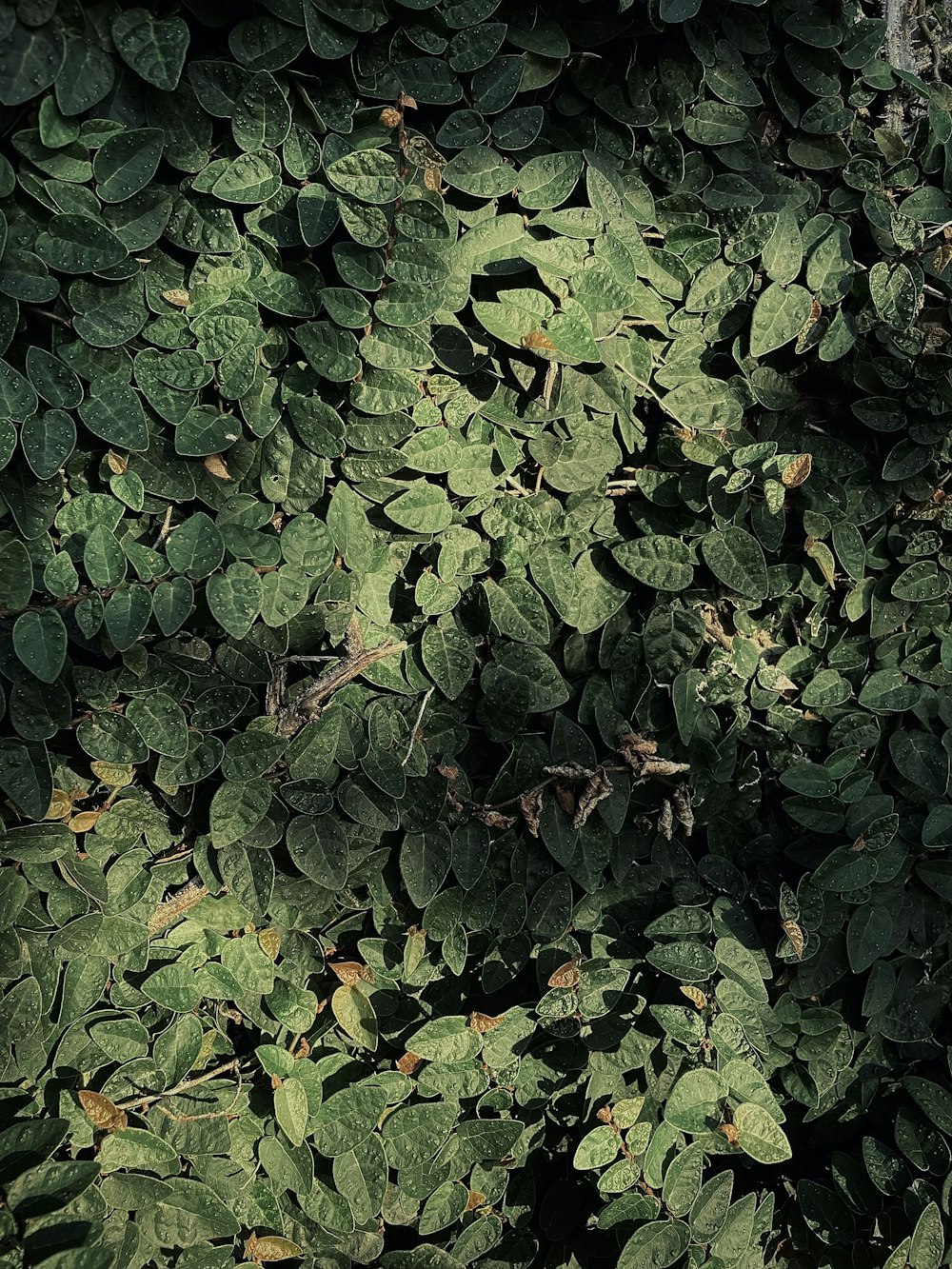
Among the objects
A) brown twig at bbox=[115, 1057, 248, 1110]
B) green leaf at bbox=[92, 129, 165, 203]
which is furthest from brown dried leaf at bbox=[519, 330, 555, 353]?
brown twig at bbox=[115, 1057, 248, 1110]

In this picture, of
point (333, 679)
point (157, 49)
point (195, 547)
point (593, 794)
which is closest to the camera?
point (157, 49)

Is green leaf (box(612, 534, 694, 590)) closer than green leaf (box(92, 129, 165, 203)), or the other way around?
green leaf (box(92, 129, 165, 203))

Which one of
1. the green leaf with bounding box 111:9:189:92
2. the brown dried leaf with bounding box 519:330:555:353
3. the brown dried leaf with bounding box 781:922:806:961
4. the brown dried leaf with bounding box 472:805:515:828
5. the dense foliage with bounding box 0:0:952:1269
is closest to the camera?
the green leaf with bounding box 111:9:189:92

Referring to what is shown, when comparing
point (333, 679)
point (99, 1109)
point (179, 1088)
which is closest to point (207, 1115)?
point (179, 1088)

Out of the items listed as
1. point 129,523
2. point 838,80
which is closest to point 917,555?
point 838,80

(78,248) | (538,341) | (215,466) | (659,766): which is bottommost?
(659,766)

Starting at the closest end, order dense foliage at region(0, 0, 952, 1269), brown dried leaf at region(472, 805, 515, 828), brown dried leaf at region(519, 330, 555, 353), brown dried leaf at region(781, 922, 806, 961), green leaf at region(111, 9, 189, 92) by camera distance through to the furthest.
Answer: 1. green leaf at region(111, 9, 189, 92)
2. dense foliage at region(0, 0, 952, 1269)
3. brown dried leaf at region(519, 330, 555, 353)
4. brown dried leaf at region(472, 805, 515, 828)
5. brown dried leaf at region(781, 922, 806, 961)

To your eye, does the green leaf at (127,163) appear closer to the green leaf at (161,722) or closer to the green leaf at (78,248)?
the green leaf at (78,248)

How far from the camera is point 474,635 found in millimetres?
1660

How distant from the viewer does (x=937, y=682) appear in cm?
194

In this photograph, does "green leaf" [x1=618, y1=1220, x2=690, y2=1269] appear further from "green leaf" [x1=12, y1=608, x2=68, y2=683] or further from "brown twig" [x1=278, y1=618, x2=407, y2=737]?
"green leaf" [x1=12, y1=608, x2=68, y2=683]

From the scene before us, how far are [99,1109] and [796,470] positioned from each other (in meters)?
1.51

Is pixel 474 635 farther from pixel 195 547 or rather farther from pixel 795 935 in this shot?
pixel 795 935

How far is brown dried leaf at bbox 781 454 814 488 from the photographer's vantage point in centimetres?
170
